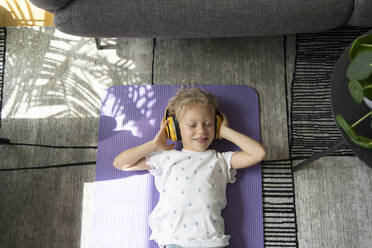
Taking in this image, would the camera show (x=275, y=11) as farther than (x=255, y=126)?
No

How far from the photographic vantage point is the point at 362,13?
3.70ft

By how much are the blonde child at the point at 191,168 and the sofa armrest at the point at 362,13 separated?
0.62 metres

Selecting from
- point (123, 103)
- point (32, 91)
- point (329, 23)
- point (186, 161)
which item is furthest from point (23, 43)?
point (329, 23)

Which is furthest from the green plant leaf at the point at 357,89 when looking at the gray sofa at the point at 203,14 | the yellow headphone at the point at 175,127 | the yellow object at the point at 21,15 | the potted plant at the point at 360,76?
the yellow object at the point at 21,15

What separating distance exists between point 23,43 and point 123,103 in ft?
2.11

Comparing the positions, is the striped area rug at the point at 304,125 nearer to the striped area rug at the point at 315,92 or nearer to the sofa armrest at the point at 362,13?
the striped area rug at the point at 315,92

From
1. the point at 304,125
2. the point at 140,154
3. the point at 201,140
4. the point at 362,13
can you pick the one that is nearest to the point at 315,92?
the point at 304,125

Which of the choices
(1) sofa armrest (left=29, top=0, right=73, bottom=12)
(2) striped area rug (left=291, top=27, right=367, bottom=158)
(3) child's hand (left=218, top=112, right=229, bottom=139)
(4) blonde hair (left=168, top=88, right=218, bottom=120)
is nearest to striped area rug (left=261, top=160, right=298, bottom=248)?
(2) striped area rug (left=291, top=27, right=367, bottom=158)

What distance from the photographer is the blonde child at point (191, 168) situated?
1.14 metres

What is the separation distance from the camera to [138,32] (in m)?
1.19

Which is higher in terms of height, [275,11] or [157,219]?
[275,11]

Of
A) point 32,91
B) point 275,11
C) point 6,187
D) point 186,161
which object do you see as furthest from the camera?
point 32,91

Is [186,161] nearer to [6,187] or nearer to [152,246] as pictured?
[152,246]

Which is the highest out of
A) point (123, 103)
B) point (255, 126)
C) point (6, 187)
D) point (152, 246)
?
point (123, 103)
